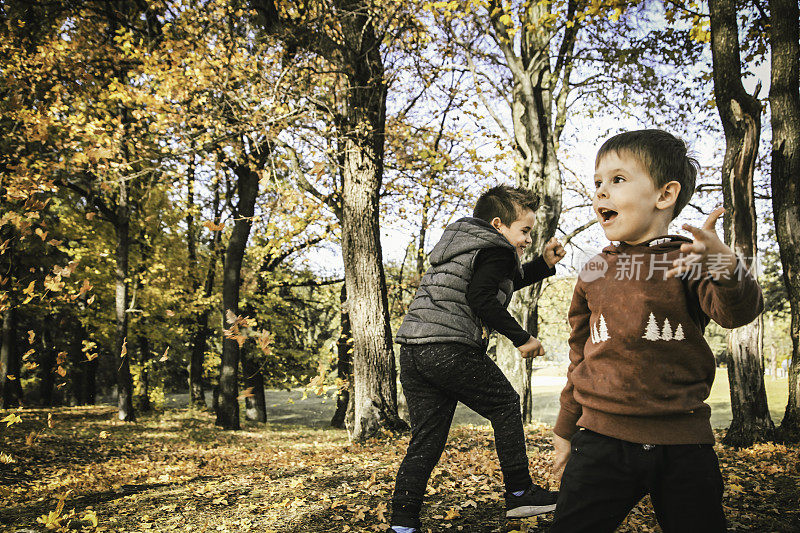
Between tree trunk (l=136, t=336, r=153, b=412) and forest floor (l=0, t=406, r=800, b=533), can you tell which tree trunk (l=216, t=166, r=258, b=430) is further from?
forest floor (l=0, t=406, r=800, b=533)

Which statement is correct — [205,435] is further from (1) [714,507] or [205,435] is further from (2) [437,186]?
(1) [714,507]

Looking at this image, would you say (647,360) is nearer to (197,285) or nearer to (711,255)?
(711,255)

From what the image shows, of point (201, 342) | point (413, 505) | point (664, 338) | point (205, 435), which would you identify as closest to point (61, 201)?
point (201, 342)

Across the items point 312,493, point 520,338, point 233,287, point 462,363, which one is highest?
point 233,287

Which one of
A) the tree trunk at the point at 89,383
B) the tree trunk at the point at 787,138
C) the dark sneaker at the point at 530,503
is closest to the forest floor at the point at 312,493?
the dark sneaker at the point at 530,503

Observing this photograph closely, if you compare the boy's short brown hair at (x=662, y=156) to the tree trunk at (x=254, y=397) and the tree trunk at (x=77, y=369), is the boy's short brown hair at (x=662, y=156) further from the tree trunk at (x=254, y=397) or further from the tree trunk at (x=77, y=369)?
the tree trunk at (x=77, y=369)

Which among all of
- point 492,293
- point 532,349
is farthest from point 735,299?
point 492,293

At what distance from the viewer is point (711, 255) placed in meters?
1.33

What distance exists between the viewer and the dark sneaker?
287 centimetres

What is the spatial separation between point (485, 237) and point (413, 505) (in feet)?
5.58

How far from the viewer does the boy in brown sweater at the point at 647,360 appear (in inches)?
62.0

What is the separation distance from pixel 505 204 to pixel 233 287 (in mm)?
13303

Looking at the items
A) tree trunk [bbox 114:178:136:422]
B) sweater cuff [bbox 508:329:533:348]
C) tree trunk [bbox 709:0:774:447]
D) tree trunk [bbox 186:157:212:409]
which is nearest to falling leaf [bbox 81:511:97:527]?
sweater cuff [bbox 508:329:533:348]

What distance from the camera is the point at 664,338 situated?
165cm
